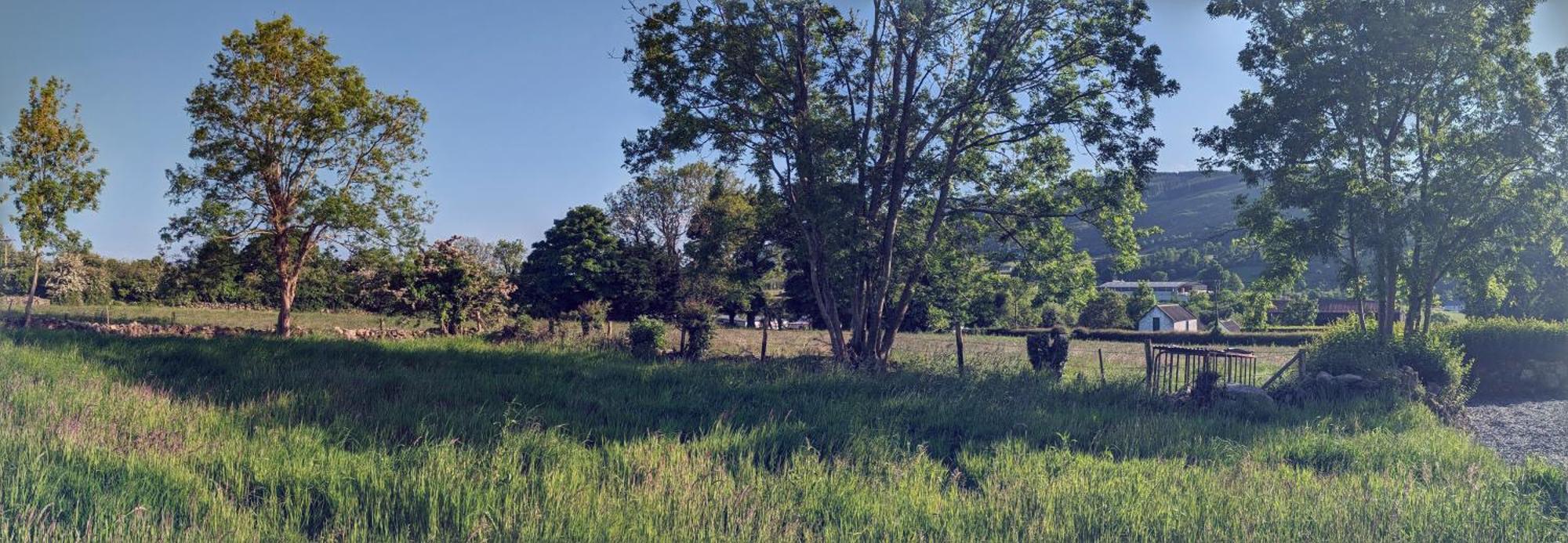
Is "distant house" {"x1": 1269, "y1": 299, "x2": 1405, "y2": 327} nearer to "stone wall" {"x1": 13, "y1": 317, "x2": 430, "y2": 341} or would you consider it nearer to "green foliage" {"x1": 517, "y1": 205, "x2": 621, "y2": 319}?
"green foliage" {"x1": 517, "y1": 205, "x2": 621, "y2": 319}

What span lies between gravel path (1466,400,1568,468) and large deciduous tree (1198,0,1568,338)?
7.91ft

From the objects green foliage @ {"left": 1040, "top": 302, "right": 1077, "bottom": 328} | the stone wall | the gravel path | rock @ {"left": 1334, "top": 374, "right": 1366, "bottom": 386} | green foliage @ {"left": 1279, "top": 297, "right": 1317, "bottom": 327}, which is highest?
green foliage @ {"left": 1279, "top": 297, "right": 1317, "bottom": 327}

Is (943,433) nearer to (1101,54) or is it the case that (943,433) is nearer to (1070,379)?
(1070,379)

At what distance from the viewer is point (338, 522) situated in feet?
16.3

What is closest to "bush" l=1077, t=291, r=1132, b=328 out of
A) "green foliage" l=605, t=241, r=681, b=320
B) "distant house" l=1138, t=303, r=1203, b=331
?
"distant house" l=1138, t=303, r=1203, b=331

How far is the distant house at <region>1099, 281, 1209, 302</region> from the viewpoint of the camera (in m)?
107

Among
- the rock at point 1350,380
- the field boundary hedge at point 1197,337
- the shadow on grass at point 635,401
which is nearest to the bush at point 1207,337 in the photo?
the field boundary hedge at point 1197,337

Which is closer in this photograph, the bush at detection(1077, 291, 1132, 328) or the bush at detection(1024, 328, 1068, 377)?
the bush at detection(1024, 328, 1068, 377)

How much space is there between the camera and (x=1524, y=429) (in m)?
13.2

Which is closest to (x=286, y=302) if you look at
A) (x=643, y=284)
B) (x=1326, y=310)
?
(x=643, y=284)

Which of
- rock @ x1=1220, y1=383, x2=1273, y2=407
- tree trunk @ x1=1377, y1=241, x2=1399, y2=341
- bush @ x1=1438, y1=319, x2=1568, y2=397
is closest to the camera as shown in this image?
rock @ x1=1220, y1=383, x2=1273, y2=407

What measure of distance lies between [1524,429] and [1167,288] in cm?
13063

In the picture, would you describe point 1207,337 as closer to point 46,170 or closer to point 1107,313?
point 1107,313

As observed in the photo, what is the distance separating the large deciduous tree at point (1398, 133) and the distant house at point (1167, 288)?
7699 cm
